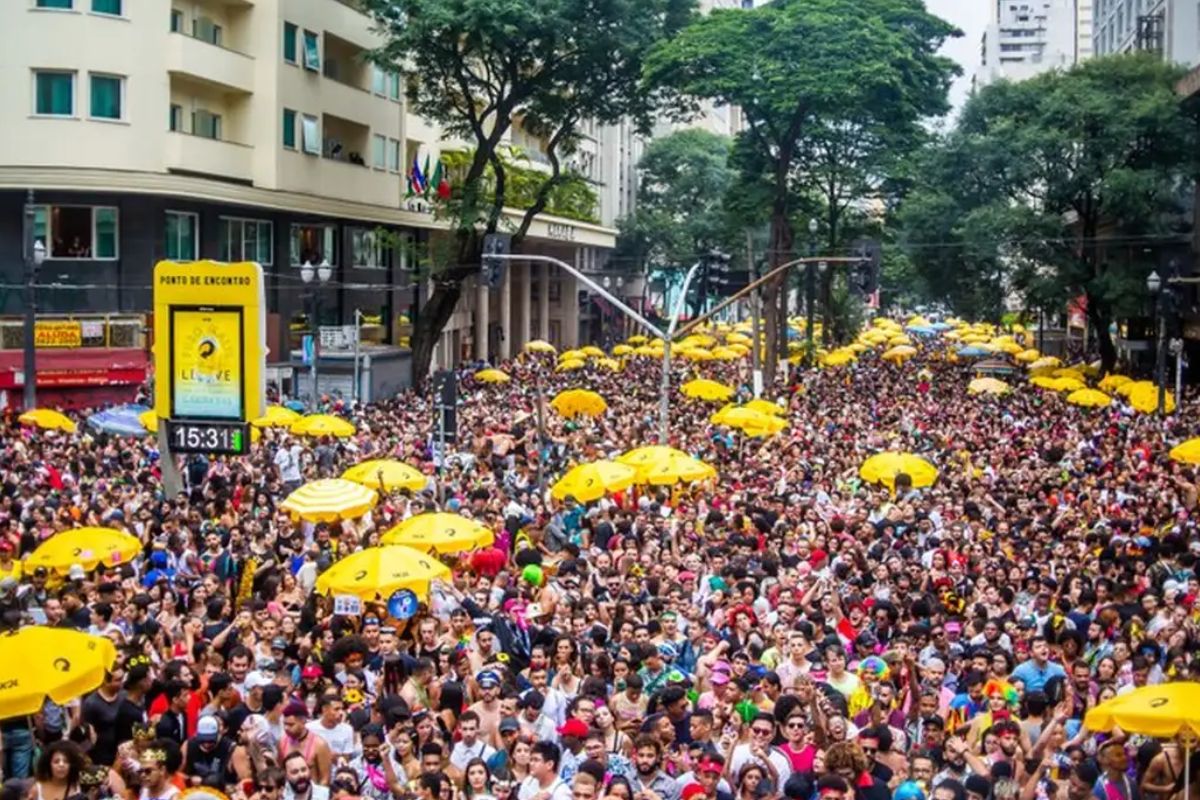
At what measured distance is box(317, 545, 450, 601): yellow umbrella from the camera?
14438 millimetres

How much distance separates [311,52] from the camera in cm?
4797

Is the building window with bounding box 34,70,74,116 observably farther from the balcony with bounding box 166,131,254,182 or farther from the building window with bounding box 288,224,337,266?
the building window with bounding box 288,224,337,266

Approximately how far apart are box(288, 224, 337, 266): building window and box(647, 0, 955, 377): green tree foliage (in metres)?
10.6

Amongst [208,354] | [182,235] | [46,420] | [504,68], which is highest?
[504,68]

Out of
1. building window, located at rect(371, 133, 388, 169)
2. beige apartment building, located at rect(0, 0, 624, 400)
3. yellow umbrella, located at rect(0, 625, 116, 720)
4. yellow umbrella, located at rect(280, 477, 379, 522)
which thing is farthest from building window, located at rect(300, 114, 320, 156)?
yellow umbrella, located at rect(0, 625, 116, 720)

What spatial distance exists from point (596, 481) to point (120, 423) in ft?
37.3

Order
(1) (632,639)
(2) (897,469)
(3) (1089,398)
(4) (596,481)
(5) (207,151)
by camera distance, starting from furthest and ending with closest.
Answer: (5) (207,151) → (3) (1089,398) → (2) (897,469) → (4) (596,481) → (1) (632,639)

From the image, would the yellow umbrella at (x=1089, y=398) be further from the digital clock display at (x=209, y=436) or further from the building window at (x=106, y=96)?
the building window at (x=106, y=96)

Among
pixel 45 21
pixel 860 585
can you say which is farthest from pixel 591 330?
pixel 860 585

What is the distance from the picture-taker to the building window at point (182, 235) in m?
42.4

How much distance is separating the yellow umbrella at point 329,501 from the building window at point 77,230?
2296 cm

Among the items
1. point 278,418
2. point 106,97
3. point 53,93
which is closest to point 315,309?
point 106,97

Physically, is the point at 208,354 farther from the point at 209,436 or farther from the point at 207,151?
the point at 207,151

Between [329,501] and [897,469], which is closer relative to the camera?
[329,501]
